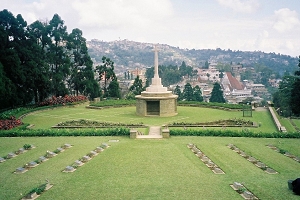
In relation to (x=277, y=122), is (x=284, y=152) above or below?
below

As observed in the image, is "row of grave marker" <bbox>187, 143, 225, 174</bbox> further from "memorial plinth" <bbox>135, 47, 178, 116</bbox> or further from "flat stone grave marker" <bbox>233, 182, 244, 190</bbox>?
"memorial plinth" <bbox>135, 47, 178, 116</bbox>

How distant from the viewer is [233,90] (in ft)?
339

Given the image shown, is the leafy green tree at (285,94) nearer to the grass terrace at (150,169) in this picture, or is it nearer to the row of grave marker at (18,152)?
the grass terrace at (150,169)

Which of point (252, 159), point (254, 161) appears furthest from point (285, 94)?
point (254, 161)

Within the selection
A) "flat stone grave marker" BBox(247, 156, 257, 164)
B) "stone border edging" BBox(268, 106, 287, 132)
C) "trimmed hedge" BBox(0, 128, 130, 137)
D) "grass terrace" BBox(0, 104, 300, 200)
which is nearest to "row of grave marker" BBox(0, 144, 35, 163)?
"grass terrace" BBox(0, 104, 300, 200)

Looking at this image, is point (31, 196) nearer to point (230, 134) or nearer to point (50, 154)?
point (50, 154)

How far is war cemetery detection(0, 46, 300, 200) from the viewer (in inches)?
396

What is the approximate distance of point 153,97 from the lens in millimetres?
27594

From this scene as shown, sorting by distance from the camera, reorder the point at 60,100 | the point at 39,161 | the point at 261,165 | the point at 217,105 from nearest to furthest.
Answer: the point at 261,165 < the point at 39,161 < the point at 217,105 < the point at 60,100

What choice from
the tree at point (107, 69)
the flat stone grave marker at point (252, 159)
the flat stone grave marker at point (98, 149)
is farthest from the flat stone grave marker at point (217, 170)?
the tree at point (107, 69)

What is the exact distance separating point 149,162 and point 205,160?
2.54 meters

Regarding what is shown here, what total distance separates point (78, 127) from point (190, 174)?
12.4 meters

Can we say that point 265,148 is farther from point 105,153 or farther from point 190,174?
point 105,153

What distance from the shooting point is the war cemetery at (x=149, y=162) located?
1006 cm
